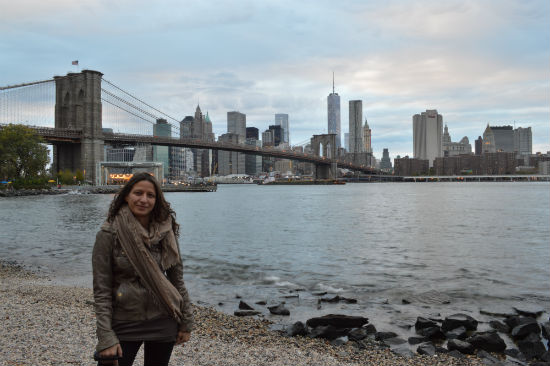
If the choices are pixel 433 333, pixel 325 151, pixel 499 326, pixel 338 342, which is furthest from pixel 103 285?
pixel 325 151

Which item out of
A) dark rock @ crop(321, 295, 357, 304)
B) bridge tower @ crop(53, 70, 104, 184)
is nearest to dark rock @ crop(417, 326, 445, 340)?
dark rock @ crop(321, 295, 357, 304)

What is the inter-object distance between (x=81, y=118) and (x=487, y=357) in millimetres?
75723

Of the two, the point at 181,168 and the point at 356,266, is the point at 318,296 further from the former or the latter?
the point at 181,168

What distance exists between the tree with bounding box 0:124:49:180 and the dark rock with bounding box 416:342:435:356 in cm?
6071

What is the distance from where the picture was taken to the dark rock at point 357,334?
21.4 ft

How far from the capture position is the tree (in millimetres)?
56531

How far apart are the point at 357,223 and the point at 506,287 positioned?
1736 cm

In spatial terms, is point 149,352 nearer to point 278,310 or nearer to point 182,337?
point 182,337

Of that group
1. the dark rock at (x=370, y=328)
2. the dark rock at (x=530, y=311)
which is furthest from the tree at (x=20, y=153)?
the dark rock at (x=530, y=311)

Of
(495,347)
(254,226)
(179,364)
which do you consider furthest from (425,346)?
(254,226)

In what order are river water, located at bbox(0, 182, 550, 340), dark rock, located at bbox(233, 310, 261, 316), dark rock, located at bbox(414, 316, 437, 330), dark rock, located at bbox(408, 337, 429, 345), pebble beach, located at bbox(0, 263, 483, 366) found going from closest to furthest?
pebble beach, located at bbox(0, 263, 483, 366) < dark rock, located at bbox(408, 337, 429, 345) < dark rock, located at bbox(414, 316, 437, 330) < dark rock, located at bbox(233, 310, 261, 316) < river water, located at bbox(0, 182, 550, 340)

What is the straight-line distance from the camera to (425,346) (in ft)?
20.0

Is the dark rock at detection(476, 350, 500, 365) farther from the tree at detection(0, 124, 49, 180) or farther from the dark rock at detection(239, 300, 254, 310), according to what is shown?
the tree at detection(0, 124, 49, 180)

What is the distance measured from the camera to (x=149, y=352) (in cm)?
258
